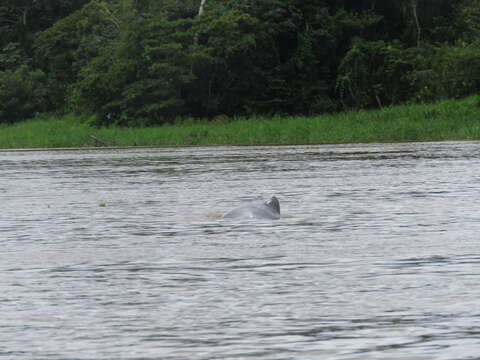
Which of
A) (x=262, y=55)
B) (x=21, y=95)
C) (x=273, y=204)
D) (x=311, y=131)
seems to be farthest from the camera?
(x=21, y=95)

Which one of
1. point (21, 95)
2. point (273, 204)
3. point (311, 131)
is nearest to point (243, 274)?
point (273, 204)

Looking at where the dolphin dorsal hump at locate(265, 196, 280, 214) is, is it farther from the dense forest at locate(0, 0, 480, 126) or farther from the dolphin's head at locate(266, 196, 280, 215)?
the dense forest at locate(0, 0, 480, 126)

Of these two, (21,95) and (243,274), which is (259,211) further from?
(21,95)

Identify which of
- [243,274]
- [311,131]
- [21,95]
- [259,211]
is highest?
[243,274]

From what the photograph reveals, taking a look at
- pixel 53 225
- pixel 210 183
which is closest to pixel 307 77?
pixel 210 183

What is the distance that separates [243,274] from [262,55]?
43599mm

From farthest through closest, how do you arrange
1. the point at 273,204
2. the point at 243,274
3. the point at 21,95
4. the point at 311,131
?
the point at 21,95 → the point at 311,131 → the point at 273,204 → the point at 243,274

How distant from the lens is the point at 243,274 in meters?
7.90

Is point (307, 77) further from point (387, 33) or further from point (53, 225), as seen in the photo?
point (53, 225)

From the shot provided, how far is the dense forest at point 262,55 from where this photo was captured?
48469 mm

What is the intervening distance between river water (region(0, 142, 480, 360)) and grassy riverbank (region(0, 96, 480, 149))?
19767 millimetres

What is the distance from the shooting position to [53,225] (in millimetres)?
12266

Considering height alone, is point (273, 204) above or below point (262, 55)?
below

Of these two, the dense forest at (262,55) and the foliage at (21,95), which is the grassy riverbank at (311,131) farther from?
the foliage at (21,95)
